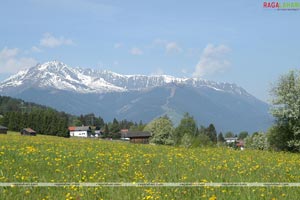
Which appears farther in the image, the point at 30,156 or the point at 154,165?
the point at 30,156

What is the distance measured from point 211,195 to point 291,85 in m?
36.7

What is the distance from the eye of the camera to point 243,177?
35.7 ft

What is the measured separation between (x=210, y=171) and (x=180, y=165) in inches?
64.7

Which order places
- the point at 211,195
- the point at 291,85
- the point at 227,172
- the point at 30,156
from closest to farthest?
the point at 211,195
the point at 227,172
the point at 30,156
the point at 291,85

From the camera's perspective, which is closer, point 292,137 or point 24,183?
point 24,183

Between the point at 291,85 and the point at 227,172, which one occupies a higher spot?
the point at 291,85

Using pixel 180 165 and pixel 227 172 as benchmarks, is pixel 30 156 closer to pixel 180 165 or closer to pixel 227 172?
pixel 180 165

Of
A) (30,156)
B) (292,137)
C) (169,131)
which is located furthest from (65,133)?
(30,156)

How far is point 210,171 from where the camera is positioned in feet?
38.9

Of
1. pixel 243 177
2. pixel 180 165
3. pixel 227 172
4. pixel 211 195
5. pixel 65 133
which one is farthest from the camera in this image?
pixel 65 133

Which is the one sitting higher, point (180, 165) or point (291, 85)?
point (291, 85)

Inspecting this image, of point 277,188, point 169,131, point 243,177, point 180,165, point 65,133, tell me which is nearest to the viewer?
point 277,188

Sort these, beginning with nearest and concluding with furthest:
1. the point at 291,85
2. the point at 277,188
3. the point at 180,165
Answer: the point at 277,188, the point at 180,165, the point at 291,85

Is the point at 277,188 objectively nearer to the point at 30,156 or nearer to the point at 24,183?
the point at 24,183
